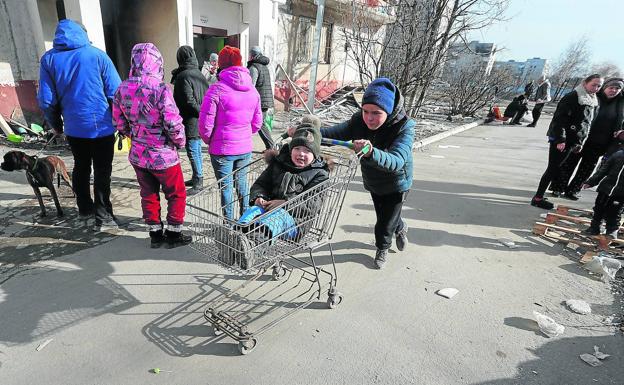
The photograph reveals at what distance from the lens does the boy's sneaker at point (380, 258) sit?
374 centimetres

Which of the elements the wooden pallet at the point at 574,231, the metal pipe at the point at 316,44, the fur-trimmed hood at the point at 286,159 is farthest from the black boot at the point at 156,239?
the metal pipe at the point at 316,44

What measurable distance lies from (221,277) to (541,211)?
4.82 m

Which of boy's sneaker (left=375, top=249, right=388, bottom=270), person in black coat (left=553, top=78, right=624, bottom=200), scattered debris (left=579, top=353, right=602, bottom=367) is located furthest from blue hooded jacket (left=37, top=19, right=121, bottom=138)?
person in black coat (left=553, top=78, right=624, bottom=200)

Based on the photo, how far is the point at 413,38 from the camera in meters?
9.80

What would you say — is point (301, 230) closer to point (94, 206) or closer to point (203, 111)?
point (203, 111)

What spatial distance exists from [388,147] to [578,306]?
7.17 ft

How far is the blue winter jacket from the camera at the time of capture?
286 cm

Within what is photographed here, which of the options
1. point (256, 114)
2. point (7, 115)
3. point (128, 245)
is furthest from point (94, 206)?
point (7, 115)

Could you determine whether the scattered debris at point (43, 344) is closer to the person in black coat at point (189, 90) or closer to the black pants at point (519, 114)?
the person in black coat at point (189, 90)

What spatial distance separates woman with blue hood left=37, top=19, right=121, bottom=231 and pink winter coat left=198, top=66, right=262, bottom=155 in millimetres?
1028

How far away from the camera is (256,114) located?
4004 mm

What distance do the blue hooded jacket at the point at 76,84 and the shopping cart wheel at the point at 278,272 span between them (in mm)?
2255

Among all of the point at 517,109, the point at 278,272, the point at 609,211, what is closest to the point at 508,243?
the point at 609,211

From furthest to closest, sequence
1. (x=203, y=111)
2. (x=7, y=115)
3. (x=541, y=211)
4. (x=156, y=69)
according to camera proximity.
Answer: (x=7, y=115) → (x=541, y=211) → (x=203, y=111) → (x=156, y=69)
